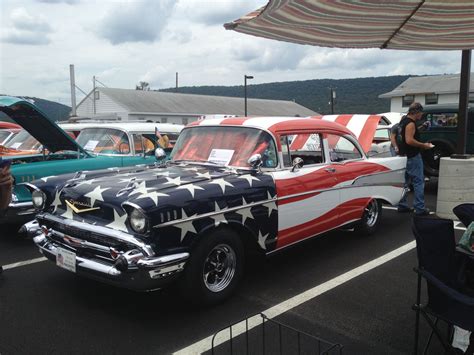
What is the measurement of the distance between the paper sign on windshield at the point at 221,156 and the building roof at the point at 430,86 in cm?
3999

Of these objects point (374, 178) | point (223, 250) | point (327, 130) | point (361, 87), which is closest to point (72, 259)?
point (223, 250)

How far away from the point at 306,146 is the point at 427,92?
40.0 m

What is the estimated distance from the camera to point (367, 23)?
11.0 feet

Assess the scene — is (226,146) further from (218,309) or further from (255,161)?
(218,309)

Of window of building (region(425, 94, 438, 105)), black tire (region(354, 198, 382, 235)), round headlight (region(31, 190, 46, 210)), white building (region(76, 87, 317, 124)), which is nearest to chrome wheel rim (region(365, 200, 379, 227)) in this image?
black tire (region(354, 198, 382, 235))

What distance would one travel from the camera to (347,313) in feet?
11.4

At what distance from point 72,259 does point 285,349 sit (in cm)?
182

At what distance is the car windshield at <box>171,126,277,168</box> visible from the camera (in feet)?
13.9

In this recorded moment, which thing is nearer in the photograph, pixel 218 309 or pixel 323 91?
pixel 218 309

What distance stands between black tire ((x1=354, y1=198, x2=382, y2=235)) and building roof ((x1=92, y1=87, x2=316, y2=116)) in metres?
32.0

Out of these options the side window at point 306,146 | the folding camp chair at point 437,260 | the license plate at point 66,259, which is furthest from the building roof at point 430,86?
the license plate at point 66,259

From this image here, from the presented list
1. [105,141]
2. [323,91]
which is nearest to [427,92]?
[105,141]

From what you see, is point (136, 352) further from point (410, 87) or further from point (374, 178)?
point (410, 87)

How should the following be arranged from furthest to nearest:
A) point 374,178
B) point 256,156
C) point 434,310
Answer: point 374,178, point 256,156, point 434,310
